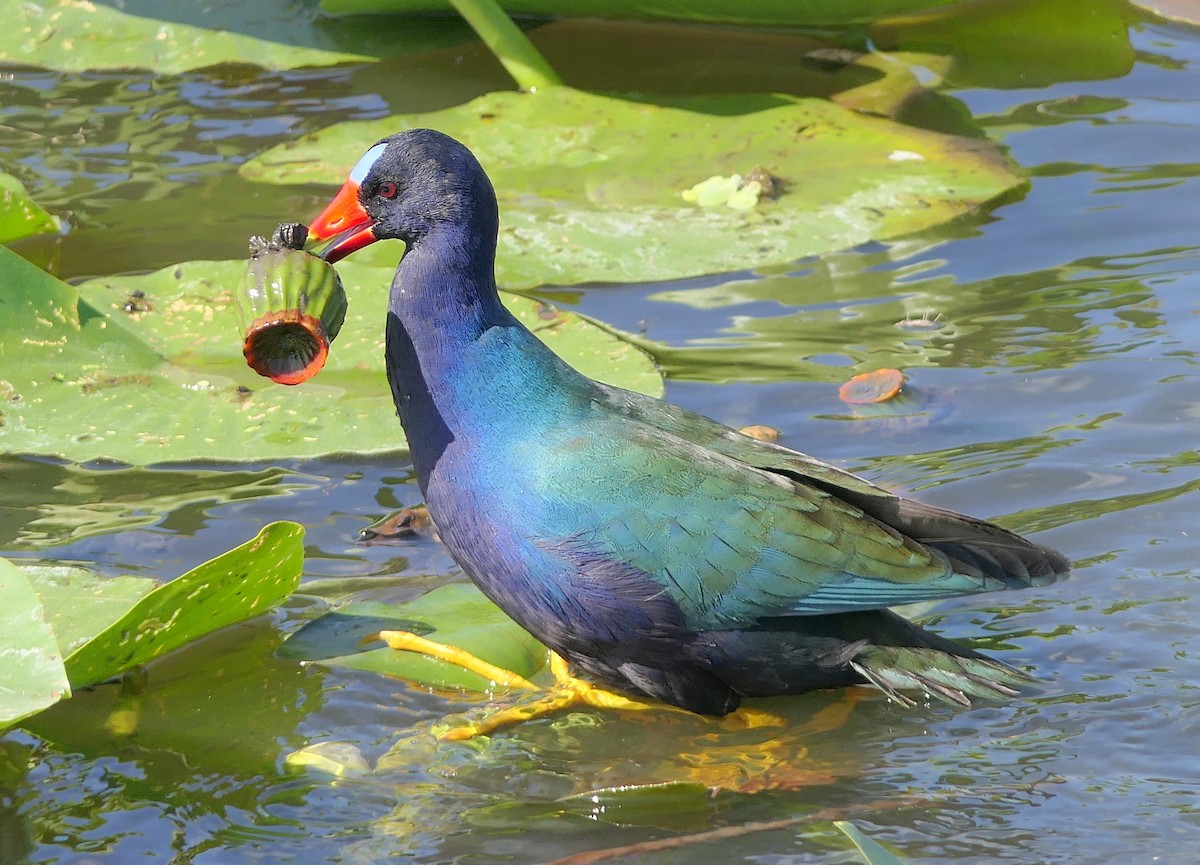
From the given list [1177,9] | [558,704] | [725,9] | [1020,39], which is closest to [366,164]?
[558,704]

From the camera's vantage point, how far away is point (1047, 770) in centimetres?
238

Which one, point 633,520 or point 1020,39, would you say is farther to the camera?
point 1020,39

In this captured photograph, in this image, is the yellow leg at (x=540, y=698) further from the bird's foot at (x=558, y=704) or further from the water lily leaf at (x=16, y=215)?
the water lily leaf at (x=16, y=215)

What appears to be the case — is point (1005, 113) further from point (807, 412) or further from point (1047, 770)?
point (1047, 770)

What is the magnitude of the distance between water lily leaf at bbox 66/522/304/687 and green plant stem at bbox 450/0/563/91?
8.17ft

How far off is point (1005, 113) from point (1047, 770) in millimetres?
2898

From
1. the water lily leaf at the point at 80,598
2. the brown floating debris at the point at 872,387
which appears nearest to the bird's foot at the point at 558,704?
the water lily leaf at the point at 80,598

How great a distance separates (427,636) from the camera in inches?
104

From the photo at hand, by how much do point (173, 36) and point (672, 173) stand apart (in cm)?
176

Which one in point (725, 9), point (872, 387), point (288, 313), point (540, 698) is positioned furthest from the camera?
point (725, 9)

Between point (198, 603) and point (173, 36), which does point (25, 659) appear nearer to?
point (198, 603)

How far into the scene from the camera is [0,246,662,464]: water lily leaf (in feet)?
9.86

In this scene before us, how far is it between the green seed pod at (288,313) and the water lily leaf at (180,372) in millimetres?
736

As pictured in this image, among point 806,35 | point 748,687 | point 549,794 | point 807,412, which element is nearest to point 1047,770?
point 748,687
